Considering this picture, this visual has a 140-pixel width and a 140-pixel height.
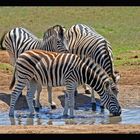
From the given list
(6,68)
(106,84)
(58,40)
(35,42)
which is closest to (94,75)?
(106,84)

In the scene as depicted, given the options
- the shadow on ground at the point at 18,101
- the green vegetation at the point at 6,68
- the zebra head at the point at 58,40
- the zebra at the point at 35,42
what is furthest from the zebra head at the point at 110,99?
the green vegetation at the point at 6,68

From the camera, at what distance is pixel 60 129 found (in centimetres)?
635

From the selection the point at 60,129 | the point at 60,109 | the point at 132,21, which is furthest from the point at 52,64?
the point at 132,21

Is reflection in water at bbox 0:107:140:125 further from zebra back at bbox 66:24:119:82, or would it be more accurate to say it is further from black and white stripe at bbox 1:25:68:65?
black and white stripe at bbox 1:25:68:65

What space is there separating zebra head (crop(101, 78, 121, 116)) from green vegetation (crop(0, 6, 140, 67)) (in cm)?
715

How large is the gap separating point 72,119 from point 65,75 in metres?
0.88

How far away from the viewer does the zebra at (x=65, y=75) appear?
9.38 meters

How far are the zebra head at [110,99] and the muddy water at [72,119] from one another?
0.14 meters

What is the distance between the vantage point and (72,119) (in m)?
9.08

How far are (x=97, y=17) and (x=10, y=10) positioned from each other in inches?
208

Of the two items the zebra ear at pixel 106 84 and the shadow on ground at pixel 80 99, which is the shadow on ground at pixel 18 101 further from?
the zebra ear at pixel 106 84

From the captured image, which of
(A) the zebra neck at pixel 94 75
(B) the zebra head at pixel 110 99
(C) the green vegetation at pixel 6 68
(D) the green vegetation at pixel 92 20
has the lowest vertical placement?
(B) the zebra head at pixel 110 99
